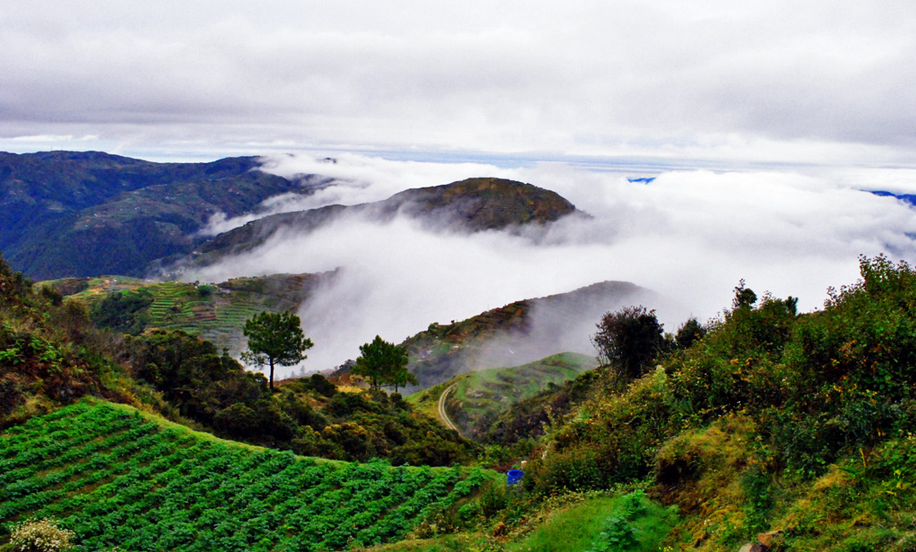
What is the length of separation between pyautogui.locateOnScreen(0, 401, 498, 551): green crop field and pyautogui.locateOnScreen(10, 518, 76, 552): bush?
42 centimetres

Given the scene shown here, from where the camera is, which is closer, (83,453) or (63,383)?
(83,453)

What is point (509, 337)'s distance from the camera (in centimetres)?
11612

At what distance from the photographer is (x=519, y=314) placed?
417 ft

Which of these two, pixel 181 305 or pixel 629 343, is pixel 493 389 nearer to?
pixel 629 343

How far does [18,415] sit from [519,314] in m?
114

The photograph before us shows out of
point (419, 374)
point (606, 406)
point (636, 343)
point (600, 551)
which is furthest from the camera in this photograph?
point (419, 374)

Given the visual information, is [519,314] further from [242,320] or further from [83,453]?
[83,453]

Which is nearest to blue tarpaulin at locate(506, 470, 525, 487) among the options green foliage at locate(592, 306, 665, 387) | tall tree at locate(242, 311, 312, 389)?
green foliage at locate(592, 306, 665, 387)

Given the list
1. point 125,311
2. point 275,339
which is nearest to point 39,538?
point 275,339

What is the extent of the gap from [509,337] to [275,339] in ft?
261

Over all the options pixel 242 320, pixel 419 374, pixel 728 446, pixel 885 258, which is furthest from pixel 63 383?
pixel 242 320

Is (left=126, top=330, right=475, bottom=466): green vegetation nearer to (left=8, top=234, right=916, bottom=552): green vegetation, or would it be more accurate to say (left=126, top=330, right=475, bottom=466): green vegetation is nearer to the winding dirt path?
(left=8, top=234, right=916, bottom=552): green vegetation

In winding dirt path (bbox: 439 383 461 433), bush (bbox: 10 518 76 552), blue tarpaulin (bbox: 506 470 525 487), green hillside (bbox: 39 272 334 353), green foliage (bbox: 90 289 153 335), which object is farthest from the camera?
green hillside (bbox: 39 272 334 353)

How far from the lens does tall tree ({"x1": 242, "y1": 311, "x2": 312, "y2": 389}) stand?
4153 centimetres
